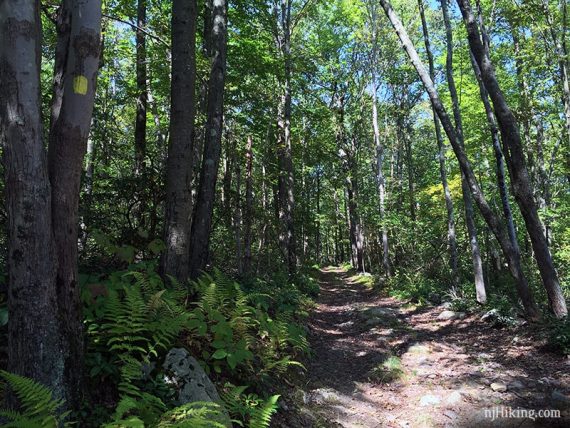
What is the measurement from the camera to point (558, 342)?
6246 mm

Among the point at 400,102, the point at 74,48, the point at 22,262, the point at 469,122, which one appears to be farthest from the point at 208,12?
the point at 400,102

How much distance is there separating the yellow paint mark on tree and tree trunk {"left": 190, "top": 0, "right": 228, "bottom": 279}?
4.14 meters

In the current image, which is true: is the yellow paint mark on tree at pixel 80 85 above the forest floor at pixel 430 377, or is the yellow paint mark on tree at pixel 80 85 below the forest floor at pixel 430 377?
above

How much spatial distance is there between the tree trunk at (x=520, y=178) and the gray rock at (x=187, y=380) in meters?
6.87

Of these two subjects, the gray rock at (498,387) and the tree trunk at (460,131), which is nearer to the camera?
the gray rock at (498,387)

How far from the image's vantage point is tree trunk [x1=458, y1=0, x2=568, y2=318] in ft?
24.5

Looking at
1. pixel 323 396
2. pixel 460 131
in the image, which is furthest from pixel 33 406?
pixel 460 131

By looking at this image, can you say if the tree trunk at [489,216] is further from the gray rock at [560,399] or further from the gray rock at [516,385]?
the gray rock at [560,399]

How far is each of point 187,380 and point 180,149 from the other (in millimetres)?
3379

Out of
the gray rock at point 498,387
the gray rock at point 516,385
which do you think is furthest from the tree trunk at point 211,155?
the gray rock at point 516,385

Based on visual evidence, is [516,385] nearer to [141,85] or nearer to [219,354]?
[219,354]

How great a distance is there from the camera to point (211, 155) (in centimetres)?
718

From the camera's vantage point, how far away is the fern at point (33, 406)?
2227 mm

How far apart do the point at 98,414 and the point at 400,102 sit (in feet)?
88.4
